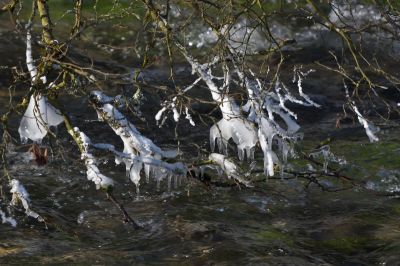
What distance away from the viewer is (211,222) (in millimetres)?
6367

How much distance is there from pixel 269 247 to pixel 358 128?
378cm

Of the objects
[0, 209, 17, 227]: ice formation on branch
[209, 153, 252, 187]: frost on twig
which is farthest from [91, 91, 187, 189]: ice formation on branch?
[0, 209, 17, 227]: ice formation on branch

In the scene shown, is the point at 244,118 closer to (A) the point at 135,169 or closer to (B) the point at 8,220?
(A) the point at 135,169

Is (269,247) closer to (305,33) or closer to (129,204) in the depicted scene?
(129,204)

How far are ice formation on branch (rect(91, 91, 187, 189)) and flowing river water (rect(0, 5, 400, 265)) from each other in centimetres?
49

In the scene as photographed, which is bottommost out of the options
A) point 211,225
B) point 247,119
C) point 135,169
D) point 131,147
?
point 211,225

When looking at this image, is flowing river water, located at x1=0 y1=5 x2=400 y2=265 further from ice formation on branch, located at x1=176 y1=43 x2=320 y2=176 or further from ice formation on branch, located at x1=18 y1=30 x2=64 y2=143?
ice formation on branch, located at x1=176 y1=43 x2=320 y2=176

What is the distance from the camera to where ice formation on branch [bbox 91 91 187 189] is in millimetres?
4660

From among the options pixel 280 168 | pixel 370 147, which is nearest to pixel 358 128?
pixel 370 147

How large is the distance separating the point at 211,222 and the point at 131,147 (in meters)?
1.80

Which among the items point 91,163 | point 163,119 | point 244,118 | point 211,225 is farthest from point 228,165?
point 211,225

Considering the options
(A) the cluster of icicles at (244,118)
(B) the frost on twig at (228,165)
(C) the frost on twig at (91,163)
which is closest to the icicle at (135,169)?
(C) the frost on twig at (91,163)

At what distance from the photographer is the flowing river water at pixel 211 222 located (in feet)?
18.6

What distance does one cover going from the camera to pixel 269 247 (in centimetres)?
581
